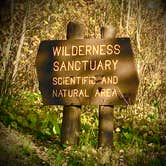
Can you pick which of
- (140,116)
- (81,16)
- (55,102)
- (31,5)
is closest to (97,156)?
(55,102)

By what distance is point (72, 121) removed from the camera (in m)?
7.54

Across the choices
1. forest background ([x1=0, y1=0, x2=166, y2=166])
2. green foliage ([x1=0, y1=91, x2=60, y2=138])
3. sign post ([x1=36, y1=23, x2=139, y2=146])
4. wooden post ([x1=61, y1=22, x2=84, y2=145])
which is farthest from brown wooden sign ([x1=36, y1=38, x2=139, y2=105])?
green foliage ([x1=0, y1=91, x2=60, y2=138])

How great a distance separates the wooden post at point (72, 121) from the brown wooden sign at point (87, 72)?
146 millimetres

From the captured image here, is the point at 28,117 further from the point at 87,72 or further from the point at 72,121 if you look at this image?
the point at 87,72

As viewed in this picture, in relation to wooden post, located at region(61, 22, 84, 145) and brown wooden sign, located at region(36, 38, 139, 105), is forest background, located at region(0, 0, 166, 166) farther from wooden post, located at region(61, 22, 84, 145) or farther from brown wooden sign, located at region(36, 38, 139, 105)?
brown wooden sign, located at region(36, 38, 139, 105)

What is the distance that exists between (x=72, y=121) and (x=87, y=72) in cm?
81

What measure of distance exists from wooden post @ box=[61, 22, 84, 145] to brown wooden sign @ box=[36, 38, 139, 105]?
146mm

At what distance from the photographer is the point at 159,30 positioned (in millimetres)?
16031

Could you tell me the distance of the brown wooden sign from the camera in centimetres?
718

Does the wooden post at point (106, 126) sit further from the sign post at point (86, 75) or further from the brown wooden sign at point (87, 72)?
the brown wooden sign at point (87, 72)

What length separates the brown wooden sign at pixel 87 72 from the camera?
7176 mm

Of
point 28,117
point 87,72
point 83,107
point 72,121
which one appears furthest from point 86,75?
point 83,107

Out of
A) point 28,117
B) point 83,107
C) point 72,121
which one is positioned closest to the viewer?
point 72,121

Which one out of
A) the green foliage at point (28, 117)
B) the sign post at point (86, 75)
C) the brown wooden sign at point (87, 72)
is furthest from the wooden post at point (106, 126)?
the green foliage at point (28, 117)
